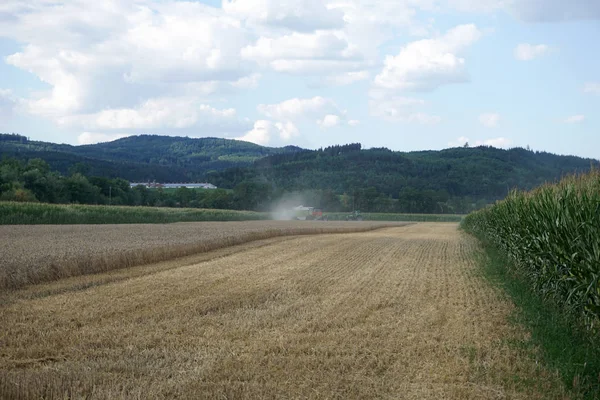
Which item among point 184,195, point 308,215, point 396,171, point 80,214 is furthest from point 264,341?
point 396,171

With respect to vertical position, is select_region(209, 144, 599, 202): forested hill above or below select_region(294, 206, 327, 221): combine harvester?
above

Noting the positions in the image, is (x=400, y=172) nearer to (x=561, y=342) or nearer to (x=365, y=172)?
(x=365, y=172)

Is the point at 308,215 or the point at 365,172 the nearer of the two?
the point at 308,215

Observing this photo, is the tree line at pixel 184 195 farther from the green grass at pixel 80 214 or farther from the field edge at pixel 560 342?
the field edge at pixel 560 342

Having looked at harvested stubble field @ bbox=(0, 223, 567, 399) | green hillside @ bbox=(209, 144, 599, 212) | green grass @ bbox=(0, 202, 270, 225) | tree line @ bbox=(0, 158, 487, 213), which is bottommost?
harvested stubble field @ bbox=(0, 223, 567, 399)

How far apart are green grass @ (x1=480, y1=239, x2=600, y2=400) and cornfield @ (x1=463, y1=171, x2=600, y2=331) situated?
0.75ft

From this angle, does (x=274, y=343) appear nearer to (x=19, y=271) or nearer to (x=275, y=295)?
(x=275, y=295)

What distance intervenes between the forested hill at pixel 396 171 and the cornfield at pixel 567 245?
82505 millimetres

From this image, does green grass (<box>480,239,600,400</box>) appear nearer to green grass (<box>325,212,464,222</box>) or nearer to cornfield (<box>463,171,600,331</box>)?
cornfield (<box>463,171,600,331</box>)

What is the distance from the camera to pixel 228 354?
833 centimetres

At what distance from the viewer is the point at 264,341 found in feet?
29.8

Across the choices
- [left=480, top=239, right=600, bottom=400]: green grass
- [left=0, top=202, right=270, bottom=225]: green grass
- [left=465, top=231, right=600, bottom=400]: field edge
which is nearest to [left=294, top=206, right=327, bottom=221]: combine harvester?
[left=0, top=202, right=270, bottom=225]: green grass

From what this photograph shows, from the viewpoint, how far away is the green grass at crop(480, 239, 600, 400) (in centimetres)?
704

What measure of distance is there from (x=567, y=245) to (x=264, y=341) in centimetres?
549
